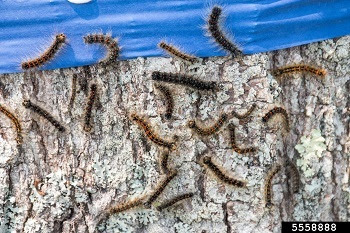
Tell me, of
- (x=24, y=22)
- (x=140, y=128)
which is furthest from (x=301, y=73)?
(x=24, y=22)

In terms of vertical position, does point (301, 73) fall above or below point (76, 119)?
above

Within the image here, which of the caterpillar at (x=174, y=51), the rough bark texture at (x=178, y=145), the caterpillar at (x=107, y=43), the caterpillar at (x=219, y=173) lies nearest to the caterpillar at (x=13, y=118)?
the rough bark texture at (x=178, y=145)

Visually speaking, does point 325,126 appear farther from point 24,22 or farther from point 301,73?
point 24,22

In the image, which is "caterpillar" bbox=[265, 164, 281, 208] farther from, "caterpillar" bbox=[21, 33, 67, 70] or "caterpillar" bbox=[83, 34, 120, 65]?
"caterpillar" bbox=[21, 33, 67, 70]

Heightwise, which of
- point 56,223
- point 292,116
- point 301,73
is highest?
point 301,73

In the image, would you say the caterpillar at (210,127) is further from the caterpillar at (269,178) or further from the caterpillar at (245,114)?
the caterpillar at (269,178)

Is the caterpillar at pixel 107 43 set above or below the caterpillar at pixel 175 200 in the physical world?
above
